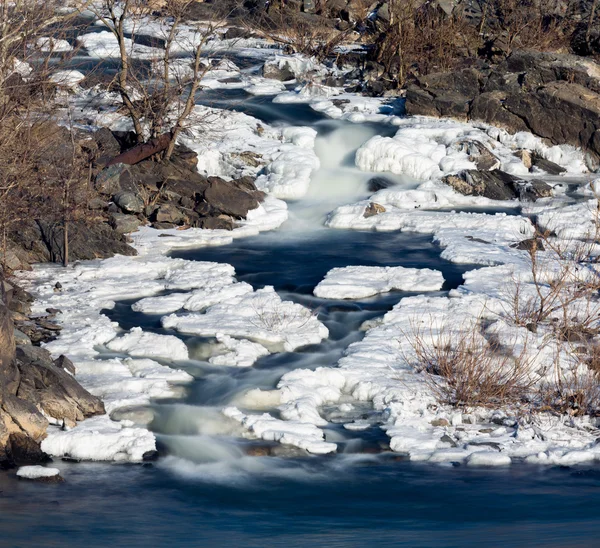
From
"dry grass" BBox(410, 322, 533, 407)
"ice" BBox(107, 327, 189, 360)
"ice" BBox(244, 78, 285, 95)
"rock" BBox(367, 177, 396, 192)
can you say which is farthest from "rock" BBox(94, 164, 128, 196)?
"ice" BBox(244, 78, 285, 95)

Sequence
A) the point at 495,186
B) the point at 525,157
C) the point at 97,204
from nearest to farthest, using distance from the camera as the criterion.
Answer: the point at 97,204 → the point at 495,186 → the point at 525,157

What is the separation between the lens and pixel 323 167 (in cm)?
1875

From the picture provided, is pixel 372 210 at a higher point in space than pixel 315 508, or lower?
higher

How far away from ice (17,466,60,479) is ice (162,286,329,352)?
349cm

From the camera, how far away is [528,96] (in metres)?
20.5

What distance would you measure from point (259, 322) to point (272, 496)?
388 cm

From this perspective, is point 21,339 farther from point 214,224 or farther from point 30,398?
point 214,224

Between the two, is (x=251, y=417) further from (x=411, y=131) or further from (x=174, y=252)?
(x=411, y=131)

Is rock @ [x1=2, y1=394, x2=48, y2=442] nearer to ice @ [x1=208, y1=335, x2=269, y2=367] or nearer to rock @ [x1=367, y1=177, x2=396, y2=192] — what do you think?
ice @ [x1=208, y1=335, x2=269, y2=367]

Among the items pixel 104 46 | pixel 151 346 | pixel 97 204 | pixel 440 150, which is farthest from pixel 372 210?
pixel 104 46

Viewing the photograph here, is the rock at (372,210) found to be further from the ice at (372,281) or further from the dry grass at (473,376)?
the dry grass at (473,376)

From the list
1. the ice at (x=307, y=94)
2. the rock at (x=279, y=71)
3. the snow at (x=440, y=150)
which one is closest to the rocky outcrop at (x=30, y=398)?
the snow at (x=440, y=150)

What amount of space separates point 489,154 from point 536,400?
10499mm

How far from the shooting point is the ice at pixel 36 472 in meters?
7.18
